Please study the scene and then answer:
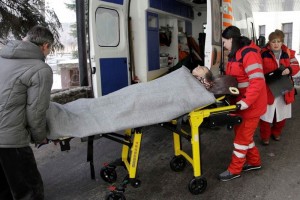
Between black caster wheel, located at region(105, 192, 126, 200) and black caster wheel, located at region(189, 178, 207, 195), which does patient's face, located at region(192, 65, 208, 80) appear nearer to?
black caster wheel, located at region(189, 178, 207, 195)

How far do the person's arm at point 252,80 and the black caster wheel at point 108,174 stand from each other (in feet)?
5.11

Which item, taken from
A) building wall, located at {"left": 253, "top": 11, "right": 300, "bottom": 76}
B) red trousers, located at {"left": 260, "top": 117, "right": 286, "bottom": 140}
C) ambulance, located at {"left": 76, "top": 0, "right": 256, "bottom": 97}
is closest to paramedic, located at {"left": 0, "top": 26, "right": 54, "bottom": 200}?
ambulance, located at {"left": 76, "top": 0, "right": 256, "bottom": 97}

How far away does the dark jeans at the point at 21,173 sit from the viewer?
2.40 m

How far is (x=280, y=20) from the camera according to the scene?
19484 mm

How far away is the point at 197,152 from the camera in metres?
3.01

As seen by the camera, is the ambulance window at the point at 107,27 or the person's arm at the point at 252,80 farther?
the ambulance window at the point at 107,27

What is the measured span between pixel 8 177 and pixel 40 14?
11.2ft

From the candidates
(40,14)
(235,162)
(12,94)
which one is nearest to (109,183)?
(235,162)

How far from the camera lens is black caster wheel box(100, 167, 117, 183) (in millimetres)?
3426

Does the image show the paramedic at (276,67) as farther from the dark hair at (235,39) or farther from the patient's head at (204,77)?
the patient's head at (204,77)

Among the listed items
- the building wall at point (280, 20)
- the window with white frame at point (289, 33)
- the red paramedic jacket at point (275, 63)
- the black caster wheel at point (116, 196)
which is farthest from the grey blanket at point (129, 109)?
the window with white frame at point (289, 33)

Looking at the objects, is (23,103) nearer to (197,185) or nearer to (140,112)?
(140,112)

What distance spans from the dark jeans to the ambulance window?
96.9 inches

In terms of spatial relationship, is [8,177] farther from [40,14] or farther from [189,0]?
[189,0]
